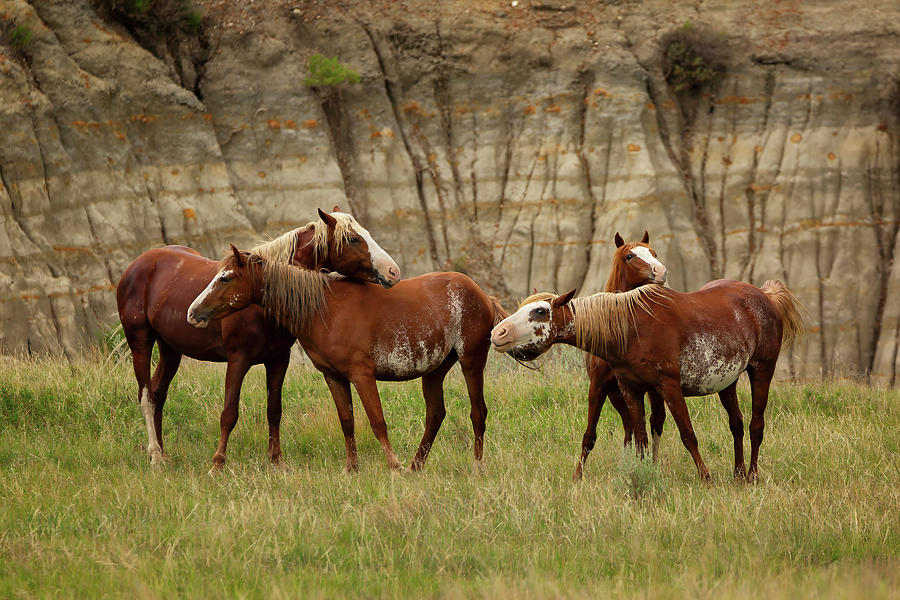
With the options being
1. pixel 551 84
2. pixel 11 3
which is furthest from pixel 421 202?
pixel 11 3

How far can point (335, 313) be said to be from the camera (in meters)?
8.70

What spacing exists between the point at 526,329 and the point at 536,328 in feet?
0.29

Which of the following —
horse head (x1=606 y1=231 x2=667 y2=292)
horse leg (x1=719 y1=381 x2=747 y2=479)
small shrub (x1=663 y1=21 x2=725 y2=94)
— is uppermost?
small shrub (x1=663 y1=21 x2=725 y2=94)

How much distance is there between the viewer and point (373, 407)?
8633 millimetres

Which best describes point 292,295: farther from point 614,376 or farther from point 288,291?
point 614,376

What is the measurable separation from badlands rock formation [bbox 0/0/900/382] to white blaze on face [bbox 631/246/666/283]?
1918 cm

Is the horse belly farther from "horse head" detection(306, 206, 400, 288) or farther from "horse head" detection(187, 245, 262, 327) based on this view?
"horse head" detection(187, 245, 262, 327)

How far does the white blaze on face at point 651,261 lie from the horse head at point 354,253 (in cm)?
231

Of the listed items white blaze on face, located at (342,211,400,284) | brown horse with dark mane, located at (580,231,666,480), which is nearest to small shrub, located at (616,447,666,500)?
brown horse with dark mane, located at (580,231,666,480)

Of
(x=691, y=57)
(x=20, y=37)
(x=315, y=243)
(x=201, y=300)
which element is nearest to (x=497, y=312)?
(x=315, y=243)

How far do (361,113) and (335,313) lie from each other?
21794 mm

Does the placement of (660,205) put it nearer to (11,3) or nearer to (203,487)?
(11,3)

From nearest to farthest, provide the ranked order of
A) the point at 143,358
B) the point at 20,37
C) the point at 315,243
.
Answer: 1. the point at 315,243
2. the point at 143,358
3. the point at 20,37

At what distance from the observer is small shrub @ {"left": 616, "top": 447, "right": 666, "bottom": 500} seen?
310 inches
